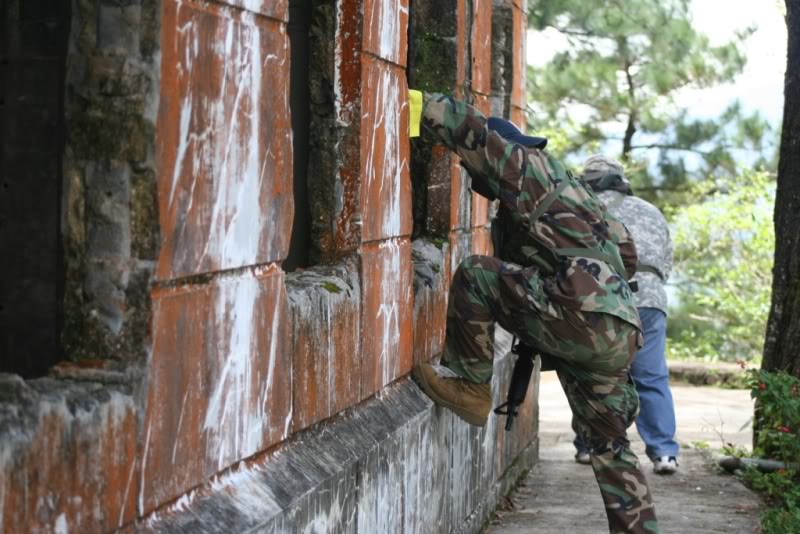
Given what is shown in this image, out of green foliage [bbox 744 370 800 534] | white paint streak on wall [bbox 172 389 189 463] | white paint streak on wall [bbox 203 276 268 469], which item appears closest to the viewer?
white paint streak on wall [bbox 172 389 189 463]

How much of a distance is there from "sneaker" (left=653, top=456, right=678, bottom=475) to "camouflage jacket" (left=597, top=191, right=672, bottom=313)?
0.89 meters

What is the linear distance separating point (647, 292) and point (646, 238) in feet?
1.05

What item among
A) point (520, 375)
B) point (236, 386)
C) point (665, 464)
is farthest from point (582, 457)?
point (236, 386)

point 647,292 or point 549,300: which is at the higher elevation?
point 549,300

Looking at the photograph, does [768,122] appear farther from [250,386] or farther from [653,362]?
[250,386]

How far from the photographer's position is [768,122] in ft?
78.6

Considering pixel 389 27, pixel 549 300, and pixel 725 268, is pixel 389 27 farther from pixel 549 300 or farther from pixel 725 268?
pixel 725 268

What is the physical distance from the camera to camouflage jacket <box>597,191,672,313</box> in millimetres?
7934

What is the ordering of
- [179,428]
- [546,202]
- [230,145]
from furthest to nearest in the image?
[546,202]
[230,145]
[179,428]

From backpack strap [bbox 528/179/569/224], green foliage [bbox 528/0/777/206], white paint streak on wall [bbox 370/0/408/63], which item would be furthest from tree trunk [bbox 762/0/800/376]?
green foliage [bbox 528/0/777/206]

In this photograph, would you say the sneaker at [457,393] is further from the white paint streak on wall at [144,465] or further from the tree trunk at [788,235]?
the tree trunk at [788,235]

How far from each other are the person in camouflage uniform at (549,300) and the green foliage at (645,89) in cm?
1822

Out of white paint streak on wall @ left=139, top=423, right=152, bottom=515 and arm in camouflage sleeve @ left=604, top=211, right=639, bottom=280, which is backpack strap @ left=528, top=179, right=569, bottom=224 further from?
white paint streak on wall @ left=139, top=423, right=152, bottom=515

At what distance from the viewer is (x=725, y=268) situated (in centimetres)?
2177
